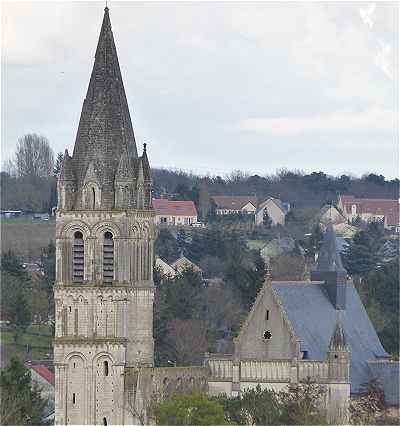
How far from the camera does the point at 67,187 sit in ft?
281

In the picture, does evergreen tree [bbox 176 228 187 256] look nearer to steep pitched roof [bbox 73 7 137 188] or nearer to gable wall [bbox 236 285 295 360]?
gable wall [bbox 236 285 295 360]

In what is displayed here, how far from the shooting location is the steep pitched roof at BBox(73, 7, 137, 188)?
85.8 m

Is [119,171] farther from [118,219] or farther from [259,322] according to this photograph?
[259,322]

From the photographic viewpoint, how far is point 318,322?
91.8 metres

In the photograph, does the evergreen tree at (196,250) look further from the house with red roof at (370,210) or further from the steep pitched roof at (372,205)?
the steep pitched roof at (372,205)

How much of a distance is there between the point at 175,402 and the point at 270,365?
8.86 m

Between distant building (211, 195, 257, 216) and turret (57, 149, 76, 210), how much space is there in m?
103

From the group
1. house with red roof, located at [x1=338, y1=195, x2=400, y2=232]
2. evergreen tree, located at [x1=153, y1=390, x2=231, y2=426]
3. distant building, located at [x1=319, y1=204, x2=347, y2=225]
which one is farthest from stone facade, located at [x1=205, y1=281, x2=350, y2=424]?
house with red roof, located at [x1=338, y1=195, x2=400, y2=232]

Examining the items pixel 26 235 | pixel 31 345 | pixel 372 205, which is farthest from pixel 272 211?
pixel 31 345

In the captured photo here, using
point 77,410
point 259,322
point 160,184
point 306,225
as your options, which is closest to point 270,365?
point 259,322

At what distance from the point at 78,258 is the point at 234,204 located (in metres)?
109

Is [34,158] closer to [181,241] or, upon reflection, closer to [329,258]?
[181,241]

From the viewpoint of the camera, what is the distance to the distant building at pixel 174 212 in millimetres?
175750

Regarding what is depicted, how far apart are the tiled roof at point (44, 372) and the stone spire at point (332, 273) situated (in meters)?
12.9
